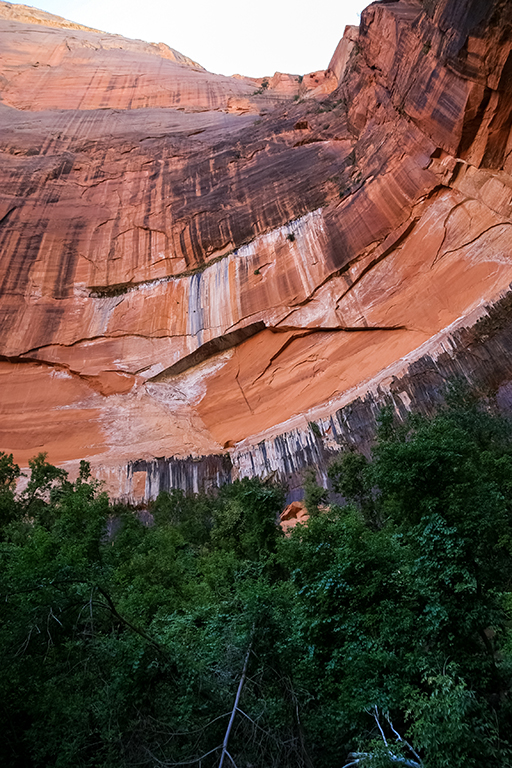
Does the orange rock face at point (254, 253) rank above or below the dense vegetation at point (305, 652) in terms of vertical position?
above

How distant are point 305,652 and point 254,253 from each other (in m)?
20.5

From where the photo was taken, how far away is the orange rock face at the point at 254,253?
1839 cm

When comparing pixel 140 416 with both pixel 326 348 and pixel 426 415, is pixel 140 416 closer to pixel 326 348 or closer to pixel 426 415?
pixel 326 348

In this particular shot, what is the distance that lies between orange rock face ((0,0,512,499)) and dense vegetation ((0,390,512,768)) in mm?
10206

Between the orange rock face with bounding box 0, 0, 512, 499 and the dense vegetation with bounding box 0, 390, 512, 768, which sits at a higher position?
the orange rock face with bounding box 0, 0, 512, 499

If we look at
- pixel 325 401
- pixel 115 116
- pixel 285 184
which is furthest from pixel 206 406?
pixel 115 116

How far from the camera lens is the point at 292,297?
22.3 m

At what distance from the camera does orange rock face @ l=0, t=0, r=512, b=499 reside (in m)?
18.4

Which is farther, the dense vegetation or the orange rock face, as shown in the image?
the orange rock face

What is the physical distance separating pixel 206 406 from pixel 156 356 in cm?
A: 381

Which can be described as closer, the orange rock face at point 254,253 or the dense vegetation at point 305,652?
the dense vegetation at point 305,652

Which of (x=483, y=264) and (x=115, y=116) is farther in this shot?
(x=115, y=116)

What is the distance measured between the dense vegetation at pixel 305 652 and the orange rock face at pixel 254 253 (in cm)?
1021

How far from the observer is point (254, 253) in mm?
24109
